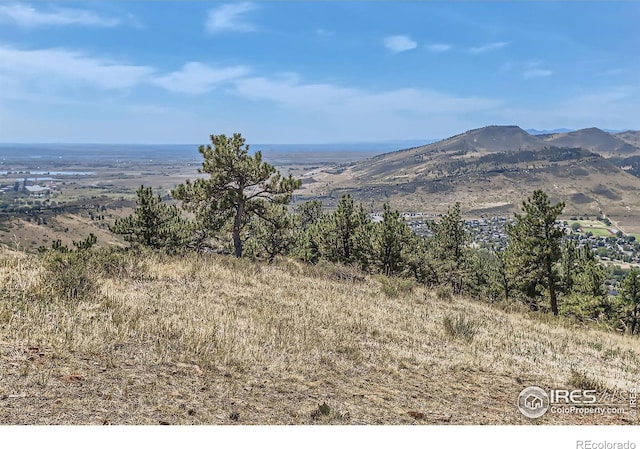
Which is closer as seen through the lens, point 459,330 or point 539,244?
point 459,330

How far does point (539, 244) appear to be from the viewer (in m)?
26.1

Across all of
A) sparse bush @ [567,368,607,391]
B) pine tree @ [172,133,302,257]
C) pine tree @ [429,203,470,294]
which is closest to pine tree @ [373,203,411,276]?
pine tree @ [429,203,470,294]

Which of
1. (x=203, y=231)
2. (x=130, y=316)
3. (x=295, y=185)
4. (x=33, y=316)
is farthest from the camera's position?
(x=203, y=231)

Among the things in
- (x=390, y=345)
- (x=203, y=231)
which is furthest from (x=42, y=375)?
(x=203, y=231)

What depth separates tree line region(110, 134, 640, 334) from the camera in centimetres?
2333

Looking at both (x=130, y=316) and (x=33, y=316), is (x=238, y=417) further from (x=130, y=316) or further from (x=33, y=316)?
(x=33, y=316)

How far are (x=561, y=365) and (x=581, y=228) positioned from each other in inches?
8229

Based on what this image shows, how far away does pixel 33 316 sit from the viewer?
6926 millimetres

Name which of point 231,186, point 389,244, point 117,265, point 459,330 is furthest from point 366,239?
point 117,265

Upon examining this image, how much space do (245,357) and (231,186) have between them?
18035mm

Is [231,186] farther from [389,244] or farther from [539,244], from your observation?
[539,244]

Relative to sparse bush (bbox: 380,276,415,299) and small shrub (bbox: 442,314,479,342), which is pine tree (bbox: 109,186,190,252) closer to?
sparse bush (bbox: 380,276,415,299)

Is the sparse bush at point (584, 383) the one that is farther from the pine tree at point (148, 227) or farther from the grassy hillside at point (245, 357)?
the pine tree at point (148, 227)

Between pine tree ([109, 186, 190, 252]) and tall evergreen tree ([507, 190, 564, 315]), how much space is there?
884 inches
